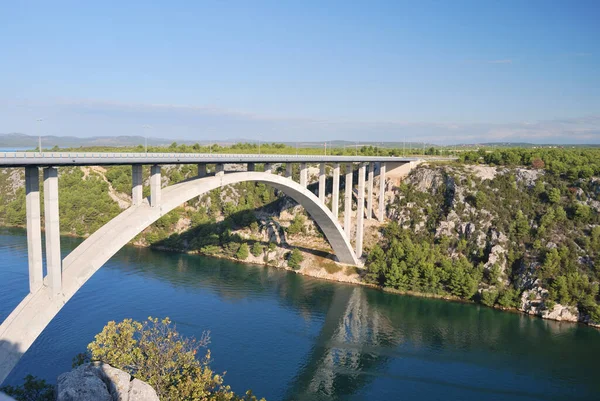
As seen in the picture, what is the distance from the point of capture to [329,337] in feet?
92.0

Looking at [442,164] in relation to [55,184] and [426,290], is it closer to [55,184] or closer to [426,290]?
[426,290]

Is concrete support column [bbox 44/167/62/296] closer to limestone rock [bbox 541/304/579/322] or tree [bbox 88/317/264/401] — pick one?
tree [bbox 88/317/264/401]

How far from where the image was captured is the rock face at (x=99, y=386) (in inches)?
470

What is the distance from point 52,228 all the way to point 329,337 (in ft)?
57.6

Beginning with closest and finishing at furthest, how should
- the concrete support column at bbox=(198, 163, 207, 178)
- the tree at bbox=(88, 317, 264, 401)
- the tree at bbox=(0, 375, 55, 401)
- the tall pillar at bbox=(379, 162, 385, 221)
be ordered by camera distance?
the tree at bbox=(0, 375, 55, 401), the tree at bbox=(88, 317, 264, 401), the concrete support column at bbox=(198, 163, 207, 178), the tall pillar at bbox=(379, 162, 385, 221)

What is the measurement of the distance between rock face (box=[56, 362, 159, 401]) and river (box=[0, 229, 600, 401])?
923 centimetres

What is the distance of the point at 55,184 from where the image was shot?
15805mm

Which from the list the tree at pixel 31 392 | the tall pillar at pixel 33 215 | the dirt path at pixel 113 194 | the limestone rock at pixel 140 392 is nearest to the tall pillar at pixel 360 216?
the tree at pixel 31 392

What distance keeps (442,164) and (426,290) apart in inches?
730

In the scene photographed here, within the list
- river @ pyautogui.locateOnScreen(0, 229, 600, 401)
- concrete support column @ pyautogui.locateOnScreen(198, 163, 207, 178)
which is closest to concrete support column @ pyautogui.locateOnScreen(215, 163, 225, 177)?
concrete support column @ pyautogui.locateOnScreen(198, 163, 207, 178)

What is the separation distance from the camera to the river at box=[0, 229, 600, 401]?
22.6 m

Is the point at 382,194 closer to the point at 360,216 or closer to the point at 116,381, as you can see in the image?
the point at 360,216

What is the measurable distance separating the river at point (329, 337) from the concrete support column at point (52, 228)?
27.3 feet

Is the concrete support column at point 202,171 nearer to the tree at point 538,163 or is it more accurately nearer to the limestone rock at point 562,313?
the limestone rock at point 562,313
